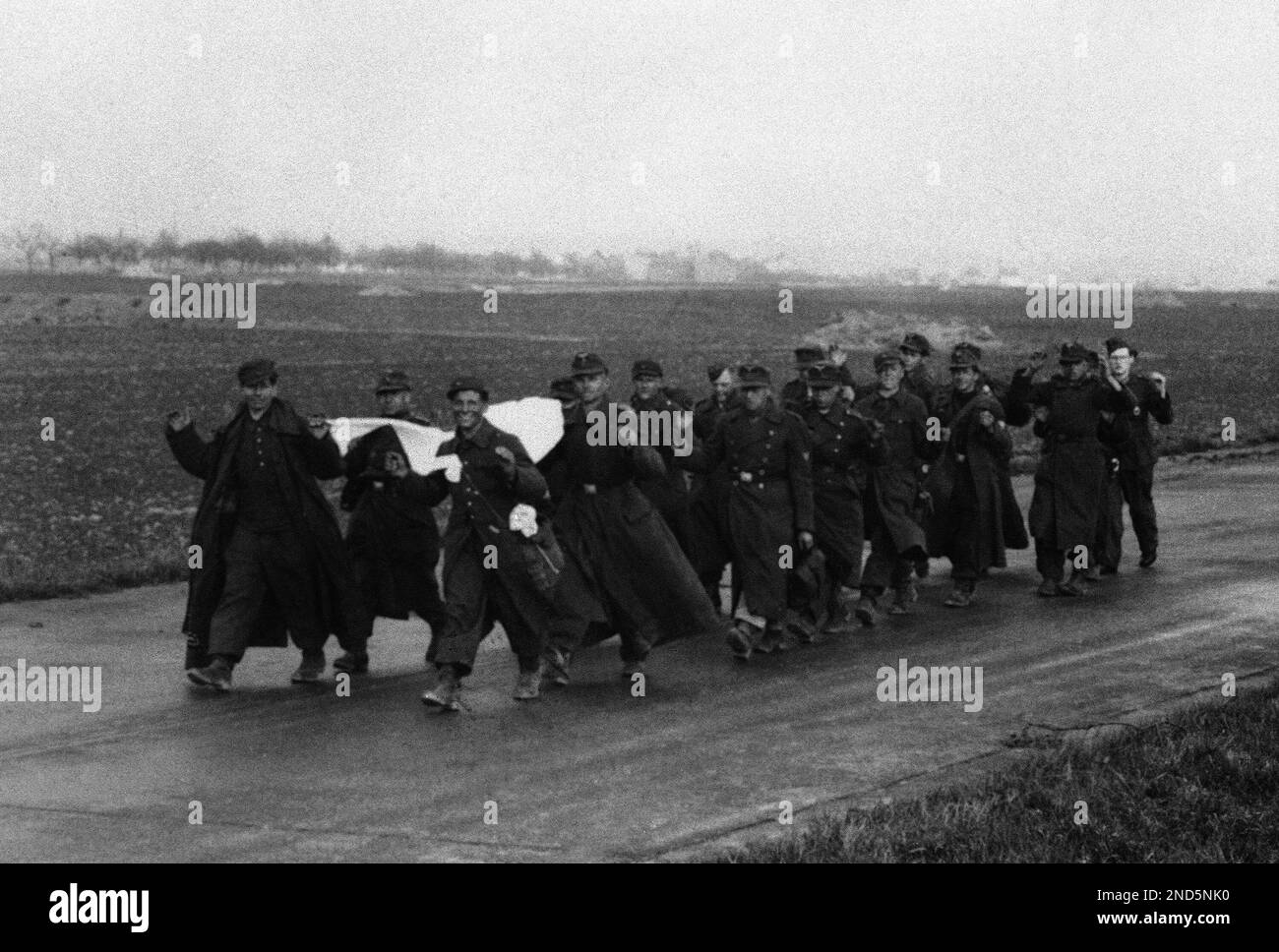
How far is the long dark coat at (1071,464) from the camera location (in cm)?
1570

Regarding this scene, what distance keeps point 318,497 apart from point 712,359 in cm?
5242

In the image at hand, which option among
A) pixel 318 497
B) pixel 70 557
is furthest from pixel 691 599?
pixel 70 557

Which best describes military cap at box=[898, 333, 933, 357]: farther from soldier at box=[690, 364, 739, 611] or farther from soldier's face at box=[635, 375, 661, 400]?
soldier's face at box=[635, 375, 661, 400]

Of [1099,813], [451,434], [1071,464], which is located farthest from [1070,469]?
[1099,813]

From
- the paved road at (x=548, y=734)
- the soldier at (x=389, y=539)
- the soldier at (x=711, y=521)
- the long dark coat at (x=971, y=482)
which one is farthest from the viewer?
the long dark coat at (x=971, y=482)

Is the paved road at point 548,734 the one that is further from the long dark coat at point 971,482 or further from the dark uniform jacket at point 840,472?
the dark uniform jacket at point 840,472

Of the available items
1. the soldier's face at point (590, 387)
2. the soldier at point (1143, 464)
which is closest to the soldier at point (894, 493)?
the soldier at point (1143, 464)

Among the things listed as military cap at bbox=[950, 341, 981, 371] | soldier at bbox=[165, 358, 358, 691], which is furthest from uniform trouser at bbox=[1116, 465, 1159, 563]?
soldier at bbox=[165, 358, 358, 691]

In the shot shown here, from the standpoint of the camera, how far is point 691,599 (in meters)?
12.5

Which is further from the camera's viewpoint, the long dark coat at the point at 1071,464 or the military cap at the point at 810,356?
the long dark coat at the point at 1071,464

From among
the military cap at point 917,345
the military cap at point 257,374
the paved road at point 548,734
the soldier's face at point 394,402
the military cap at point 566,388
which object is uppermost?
the military cap at point 917,345

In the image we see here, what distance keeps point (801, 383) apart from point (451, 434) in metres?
3.93

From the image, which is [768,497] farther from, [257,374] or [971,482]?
[257,374]

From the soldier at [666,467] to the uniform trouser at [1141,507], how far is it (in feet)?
16.6
